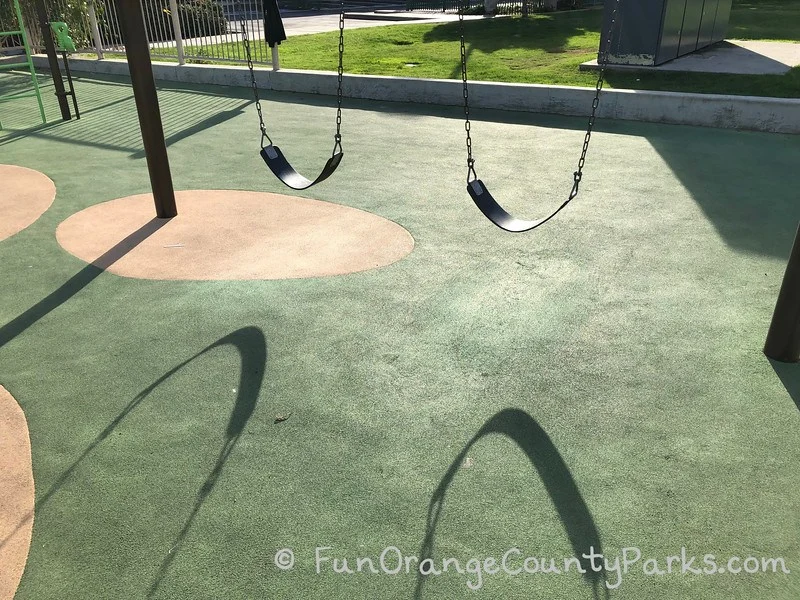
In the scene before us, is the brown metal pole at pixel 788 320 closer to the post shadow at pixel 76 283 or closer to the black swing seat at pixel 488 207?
the black swing seat at pixel 488 207

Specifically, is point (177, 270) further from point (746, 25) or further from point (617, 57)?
point (746, 25)

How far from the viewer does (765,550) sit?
7.81ft

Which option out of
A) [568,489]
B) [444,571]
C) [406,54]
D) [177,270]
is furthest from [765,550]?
[406,54]

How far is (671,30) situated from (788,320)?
29.4 ft

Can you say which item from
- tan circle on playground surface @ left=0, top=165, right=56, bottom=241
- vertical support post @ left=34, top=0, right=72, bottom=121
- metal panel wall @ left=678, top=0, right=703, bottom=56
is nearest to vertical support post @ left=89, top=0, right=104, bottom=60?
vertical support post @ left=34, top=0, right=72, bottom=121

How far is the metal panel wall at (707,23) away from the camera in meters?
11.9

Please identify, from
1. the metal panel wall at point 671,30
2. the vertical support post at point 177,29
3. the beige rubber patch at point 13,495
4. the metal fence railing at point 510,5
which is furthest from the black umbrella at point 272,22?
the metal fence railing at point 510,5

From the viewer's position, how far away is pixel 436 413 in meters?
3.16

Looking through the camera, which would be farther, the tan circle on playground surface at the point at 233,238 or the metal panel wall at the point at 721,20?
the metal panel wall at the point at 721,20

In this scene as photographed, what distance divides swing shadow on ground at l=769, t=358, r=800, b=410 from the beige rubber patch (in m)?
3.46

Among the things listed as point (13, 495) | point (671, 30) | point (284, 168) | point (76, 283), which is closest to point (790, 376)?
point (284, 168)

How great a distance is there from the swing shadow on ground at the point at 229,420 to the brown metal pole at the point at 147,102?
230 cm

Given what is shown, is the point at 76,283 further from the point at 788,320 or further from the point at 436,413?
the point at 788,320

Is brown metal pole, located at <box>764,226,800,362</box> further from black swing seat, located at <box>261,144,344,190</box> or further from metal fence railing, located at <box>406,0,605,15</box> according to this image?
metal fence railing, located at <box>406,0,605,15</box>
